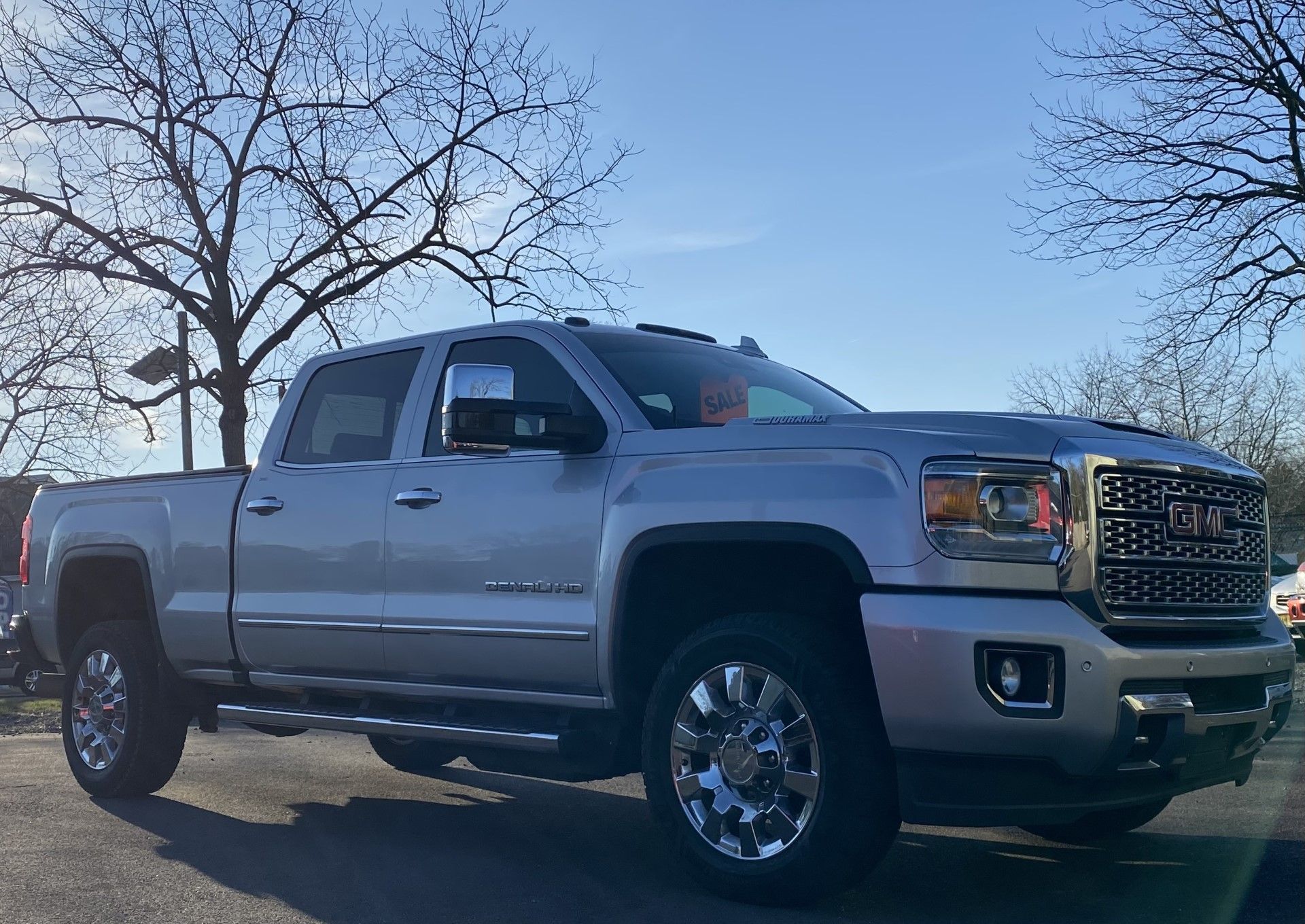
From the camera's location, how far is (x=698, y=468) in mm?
4777

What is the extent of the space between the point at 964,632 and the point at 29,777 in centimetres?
625

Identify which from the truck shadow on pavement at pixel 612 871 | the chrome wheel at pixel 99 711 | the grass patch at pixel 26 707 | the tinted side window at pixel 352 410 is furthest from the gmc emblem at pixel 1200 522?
the grass patch at pixel 26 707

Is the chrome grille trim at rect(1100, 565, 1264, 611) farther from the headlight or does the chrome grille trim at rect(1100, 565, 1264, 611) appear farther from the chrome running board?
the chrome running board

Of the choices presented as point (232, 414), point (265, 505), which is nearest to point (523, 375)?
point (265, 505)

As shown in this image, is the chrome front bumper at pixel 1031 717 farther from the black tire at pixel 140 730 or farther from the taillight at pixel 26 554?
the taillight at pixel 26 554

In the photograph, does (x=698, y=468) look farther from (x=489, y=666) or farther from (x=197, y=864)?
(x=197, y=864)

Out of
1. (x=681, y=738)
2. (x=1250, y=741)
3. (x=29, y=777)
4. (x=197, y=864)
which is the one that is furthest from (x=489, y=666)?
(x=29, y=777)

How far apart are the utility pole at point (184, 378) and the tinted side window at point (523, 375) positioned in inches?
470

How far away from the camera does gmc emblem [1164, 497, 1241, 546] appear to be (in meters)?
4.30

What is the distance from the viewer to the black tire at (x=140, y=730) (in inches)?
274

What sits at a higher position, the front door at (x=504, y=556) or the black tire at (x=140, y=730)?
the front door at (x=504, y=556)

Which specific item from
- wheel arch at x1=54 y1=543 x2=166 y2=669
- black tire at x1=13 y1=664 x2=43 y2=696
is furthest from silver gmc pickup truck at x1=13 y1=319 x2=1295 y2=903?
black tire at x1=13 y1=664 x2=43 y2=696

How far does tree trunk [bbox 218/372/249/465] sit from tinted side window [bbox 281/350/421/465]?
401 inches

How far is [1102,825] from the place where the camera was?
5.37 meters
